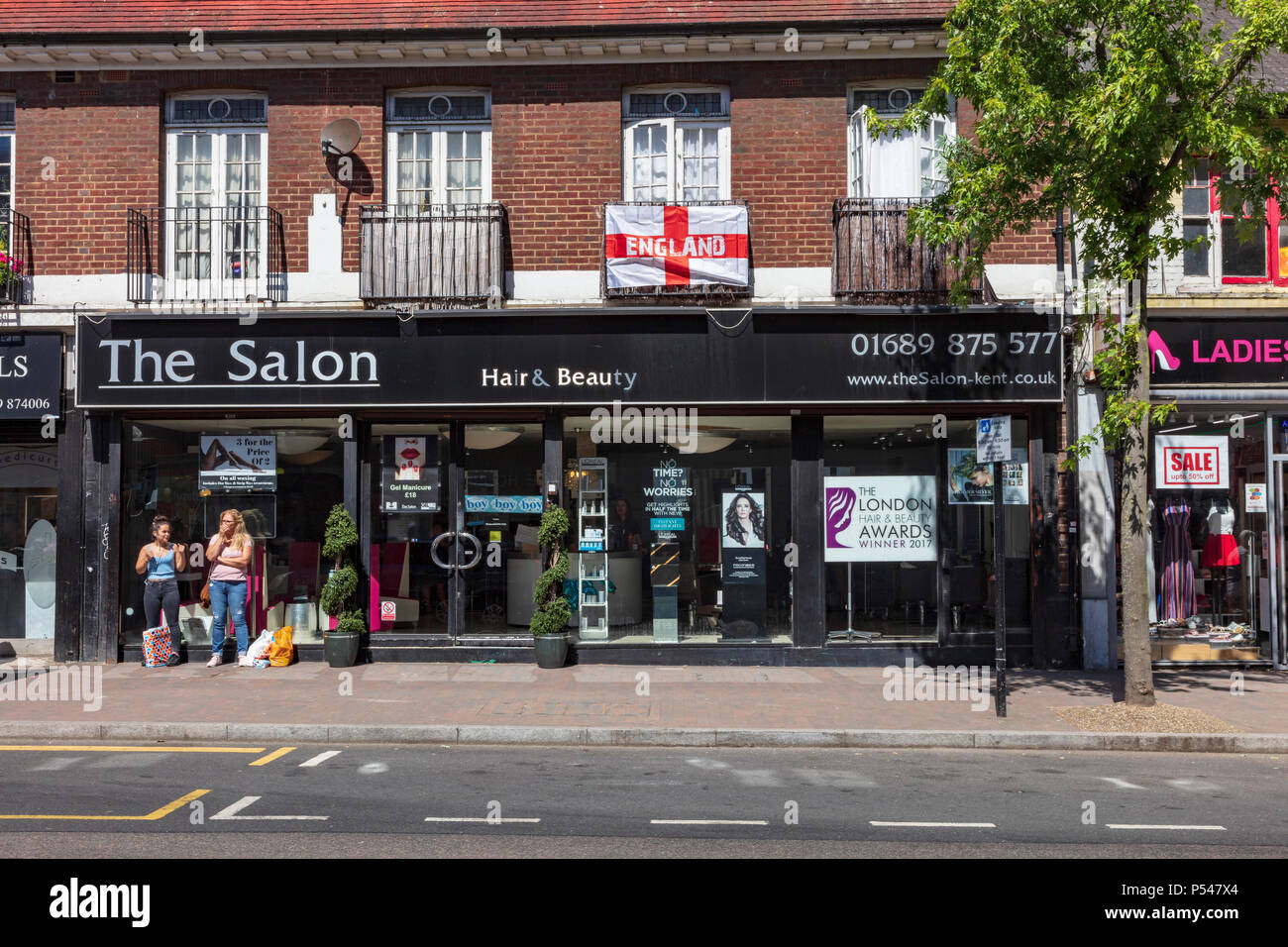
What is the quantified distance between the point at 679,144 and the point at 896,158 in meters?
2.73

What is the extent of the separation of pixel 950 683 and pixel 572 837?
674 centimetres

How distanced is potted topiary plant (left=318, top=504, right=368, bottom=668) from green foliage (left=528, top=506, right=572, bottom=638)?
2.18 m

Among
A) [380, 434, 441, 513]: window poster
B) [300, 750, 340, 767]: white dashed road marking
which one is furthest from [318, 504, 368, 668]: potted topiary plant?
[300, 750, 340, 767]: white dashed road marking

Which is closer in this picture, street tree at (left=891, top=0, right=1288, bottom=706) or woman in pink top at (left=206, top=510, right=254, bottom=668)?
street tree at (left=891, top=0, right=1288, bottom=706)

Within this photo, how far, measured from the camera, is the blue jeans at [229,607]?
12.8 metres

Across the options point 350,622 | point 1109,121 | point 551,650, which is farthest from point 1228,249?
point 350,622

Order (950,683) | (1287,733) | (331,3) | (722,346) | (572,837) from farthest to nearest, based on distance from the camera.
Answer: (331,3)
(722,346)
(950,683)
(1287,733)
(572,837)

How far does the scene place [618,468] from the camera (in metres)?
13.3

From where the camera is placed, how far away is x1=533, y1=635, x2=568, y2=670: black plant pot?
12.6 metres

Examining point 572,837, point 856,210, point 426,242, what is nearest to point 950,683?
point 856,210

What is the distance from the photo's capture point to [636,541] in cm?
1334

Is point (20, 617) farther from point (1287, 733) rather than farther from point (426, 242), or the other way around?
point (1287, 733)

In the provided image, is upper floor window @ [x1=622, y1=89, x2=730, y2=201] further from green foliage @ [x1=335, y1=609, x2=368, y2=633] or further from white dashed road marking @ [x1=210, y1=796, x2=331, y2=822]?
white dashed road marking @ [x1=210, y1=796, x2=331, y2=822]

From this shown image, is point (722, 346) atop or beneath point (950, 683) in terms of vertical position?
atop
